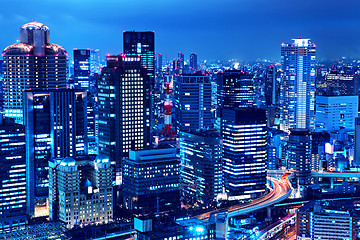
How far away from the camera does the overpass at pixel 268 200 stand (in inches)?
1524

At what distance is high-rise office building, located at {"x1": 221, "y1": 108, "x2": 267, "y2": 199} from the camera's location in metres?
42.1

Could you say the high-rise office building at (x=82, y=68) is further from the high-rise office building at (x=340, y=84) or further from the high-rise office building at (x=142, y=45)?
the high-rise office building at (x=340, y=84)

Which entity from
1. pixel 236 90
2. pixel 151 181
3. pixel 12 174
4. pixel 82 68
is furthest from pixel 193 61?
pixel 12 174

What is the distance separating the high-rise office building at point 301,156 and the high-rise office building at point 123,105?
10.9 metres

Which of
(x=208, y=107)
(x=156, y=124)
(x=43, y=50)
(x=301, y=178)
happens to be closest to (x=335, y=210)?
(x=301, y=178)

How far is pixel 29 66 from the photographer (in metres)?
43.2

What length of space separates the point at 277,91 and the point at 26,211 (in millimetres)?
41712

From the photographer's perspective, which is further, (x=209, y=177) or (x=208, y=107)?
(x=208, y=107)

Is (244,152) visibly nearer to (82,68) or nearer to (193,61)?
(82,68)

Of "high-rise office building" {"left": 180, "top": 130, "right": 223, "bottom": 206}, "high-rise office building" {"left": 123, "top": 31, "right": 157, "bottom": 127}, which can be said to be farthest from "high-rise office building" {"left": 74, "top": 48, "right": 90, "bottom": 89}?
"high-rise office building" {"left": 180, "top": 130, "right": 223, "bottom": 206}

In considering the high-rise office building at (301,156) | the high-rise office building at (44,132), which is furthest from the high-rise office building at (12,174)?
the high-rise office building at (301,156)

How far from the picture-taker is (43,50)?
43.8 metres

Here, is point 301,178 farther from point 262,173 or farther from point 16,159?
point 16,159

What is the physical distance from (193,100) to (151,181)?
2128 cm
